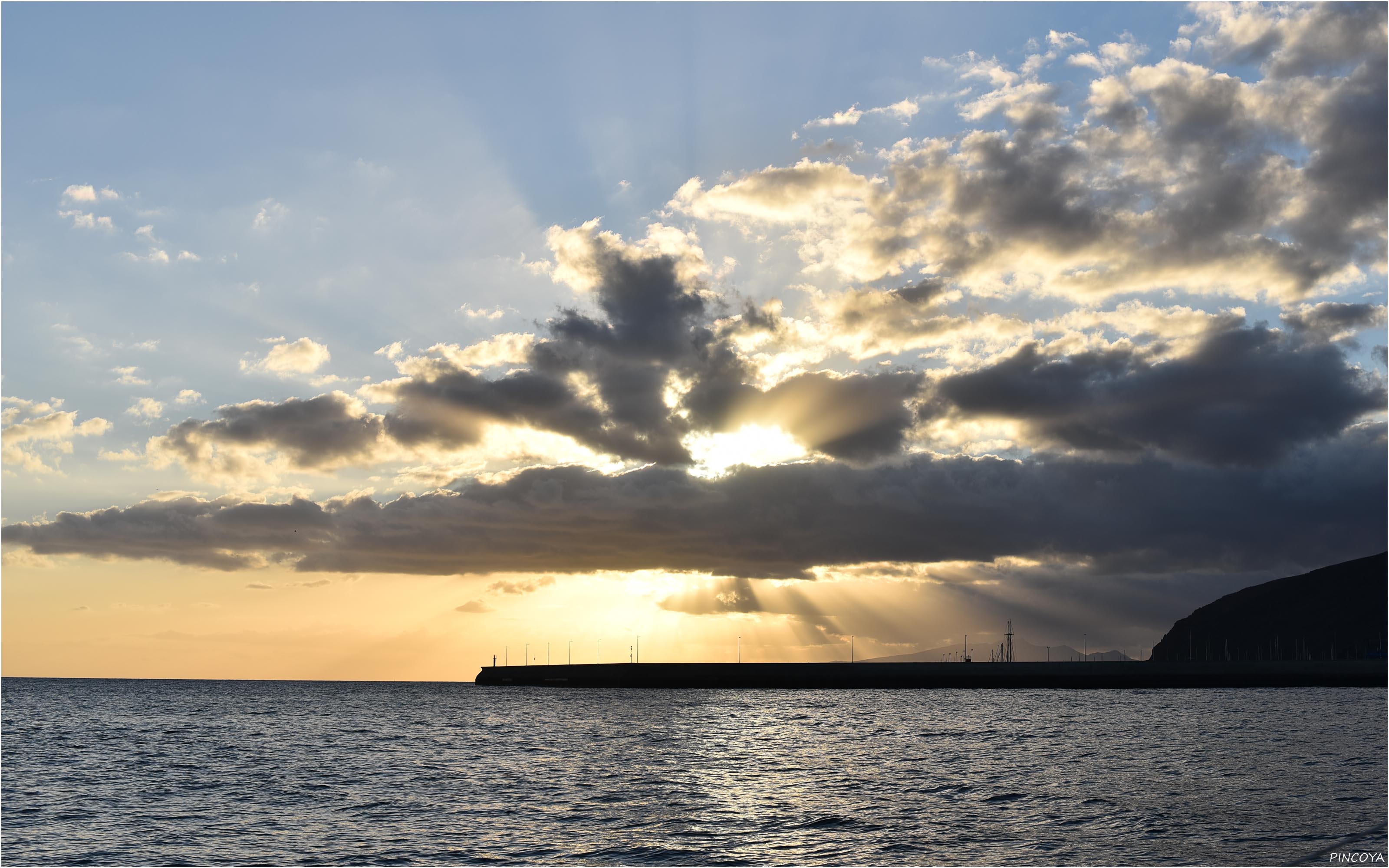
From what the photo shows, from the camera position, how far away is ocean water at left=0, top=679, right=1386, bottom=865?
156 ft

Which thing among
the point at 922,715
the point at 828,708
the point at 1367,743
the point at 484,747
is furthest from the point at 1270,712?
the point at 484,747

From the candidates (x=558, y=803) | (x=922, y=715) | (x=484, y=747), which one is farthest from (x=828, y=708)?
(x=558, y=803)

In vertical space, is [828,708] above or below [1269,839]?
below

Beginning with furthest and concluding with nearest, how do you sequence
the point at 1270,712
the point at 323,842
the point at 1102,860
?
1. the point at 1270,712
2. the point at 323,842
3. the point at 1102,860

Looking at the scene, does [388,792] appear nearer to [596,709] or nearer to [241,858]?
[241,858]

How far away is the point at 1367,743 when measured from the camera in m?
95.1

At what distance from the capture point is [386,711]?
194125 millimetres

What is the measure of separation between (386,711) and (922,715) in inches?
4055

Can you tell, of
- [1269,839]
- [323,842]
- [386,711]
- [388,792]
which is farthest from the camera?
[386,711]

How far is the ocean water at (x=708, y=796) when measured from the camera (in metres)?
47.5

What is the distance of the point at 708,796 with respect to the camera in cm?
6444

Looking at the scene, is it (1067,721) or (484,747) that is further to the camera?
(1067,721)

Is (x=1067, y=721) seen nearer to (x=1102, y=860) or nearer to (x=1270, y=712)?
(x=1270, y=712)

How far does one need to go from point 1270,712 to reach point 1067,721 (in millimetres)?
41546
